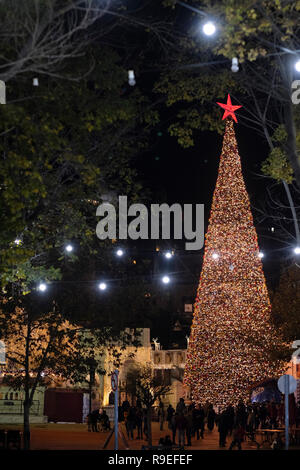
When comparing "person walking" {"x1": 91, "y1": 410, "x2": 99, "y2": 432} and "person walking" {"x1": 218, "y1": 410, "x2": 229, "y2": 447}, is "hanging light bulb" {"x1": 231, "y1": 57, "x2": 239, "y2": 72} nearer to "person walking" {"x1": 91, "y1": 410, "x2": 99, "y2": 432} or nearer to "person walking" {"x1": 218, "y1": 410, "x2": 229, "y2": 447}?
"person walking" {"x1": 218, "y1": 410, "x2": 229, "y2": 447}

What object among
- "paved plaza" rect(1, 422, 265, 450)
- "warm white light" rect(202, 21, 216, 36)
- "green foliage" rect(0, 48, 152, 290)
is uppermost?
"warm white light" rect(202, 21, 216, 36)

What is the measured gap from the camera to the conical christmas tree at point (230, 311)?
99.4 feet

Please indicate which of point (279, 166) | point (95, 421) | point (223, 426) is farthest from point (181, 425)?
point (279, 166)

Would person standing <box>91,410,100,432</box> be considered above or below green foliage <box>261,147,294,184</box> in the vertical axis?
below

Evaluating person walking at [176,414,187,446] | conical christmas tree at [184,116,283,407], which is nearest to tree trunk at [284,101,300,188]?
person walking at [176,414,187,446]

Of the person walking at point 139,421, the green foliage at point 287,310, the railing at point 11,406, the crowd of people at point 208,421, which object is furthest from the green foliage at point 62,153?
the railing at point 11,406

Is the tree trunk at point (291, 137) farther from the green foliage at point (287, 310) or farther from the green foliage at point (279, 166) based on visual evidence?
the green foliage at point (287, 310)

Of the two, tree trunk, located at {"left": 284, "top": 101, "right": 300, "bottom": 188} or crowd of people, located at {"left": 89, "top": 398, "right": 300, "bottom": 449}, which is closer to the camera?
tree trunk, located at {"left": 284, "top": 101, "right": 300, "bottom": 188}

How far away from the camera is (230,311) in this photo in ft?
101

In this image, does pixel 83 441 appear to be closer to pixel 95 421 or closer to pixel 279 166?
pixel 95 421

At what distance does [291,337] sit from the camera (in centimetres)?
3062

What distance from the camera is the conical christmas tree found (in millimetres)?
30297

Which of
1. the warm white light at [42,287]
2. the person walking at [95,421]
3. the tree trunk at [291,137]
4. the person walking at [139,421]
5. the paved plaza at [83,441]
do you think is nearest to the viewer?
the tree trunk at [291,137]

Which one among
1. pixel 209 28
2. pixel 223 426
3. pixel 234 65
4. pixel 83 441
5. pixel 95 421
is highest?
pixel 209 28
